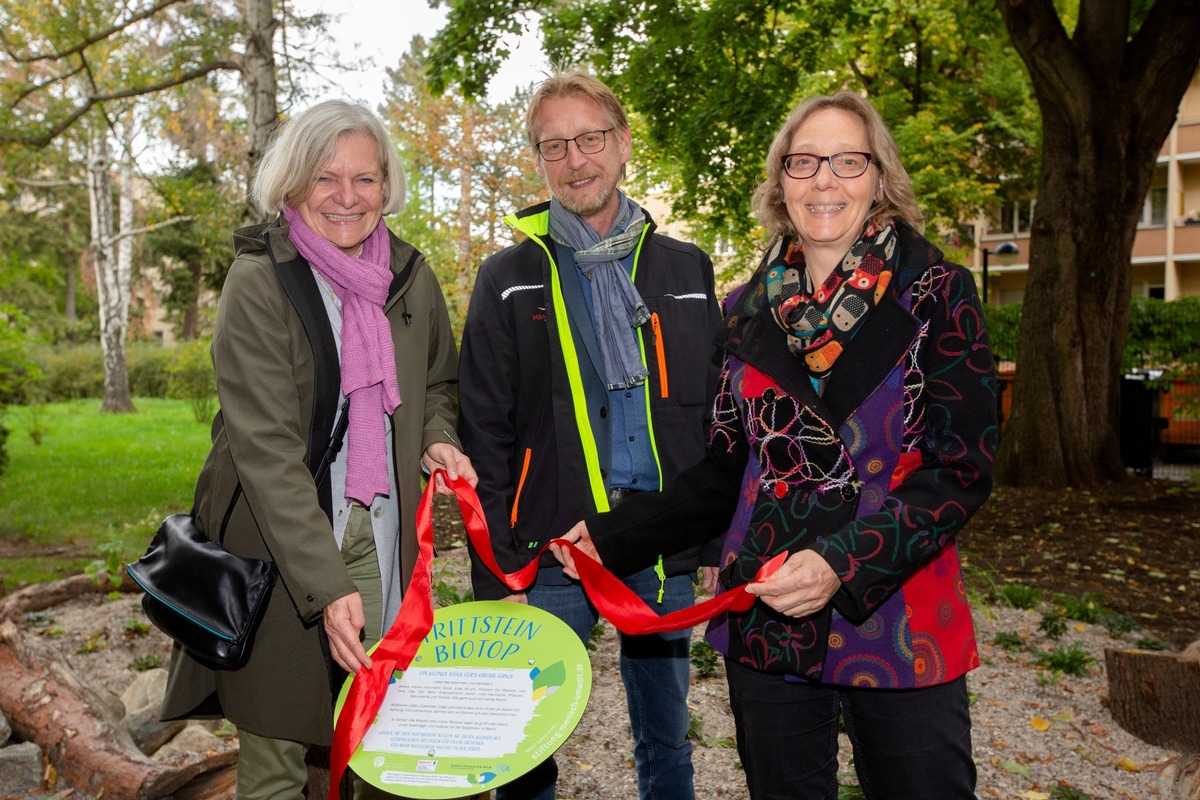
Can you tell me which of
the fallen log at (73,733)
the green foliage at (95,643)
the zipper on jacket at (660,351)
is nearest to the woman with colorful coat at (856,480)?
the zipper on jacket at (660,351)

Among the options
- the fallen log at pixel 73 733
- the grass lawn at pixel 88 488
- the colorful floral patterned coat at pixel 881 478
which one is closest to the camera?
the colorful floral patterned coat at pixel 881 478

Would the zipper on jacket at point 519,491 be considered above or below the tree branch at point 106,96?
below

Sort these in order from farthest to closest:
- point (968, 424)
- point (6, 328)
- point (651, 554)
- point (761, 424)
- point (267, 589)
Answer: point (6, 328), point (651, 554), point (267, 589), point (761, 424), point (968, 424)

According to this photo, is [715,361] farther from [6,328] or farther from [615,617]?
[6,328]

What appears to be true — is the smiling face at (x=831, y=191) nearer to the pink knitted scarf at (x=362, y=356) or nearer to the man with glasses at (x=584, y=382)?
the man with glasses at (x=584, y=382)

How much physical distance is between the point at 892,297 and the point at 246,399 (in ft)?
5.05

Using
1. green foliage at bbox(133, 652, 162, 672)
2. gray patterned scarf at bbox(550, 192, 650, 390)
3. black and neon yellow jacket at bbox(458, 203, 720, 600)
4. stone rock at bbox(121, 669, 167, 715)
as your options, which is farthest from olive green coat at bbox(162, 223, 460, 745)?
green foliage at bbox(133, 652, 162, 672)

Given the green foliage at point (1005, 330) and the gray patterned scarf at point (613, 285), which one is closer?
the gray patterned scarf at point (613, 285)

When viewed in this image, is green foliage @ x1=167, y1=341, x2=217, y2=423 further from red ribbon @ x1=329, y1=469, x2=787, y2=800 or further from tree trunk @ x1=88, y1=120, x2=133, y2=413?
red ribbon @ x1=329, y1=469, x2=787, y2=800

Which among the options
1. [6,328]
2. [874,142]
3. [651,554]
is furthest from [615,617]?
[6,328]

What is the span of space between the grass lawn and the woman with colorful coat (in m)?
6.17

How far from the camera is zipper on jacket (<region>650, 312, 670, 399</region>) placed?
290cm

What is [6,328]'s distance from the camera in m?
8.96

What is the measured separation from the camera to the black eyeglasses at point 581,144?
297 centimetres
